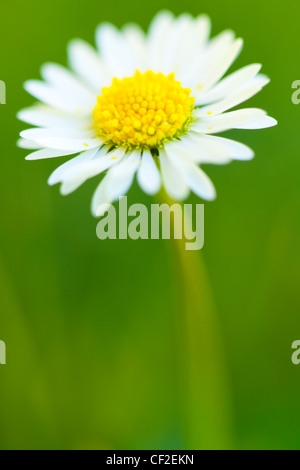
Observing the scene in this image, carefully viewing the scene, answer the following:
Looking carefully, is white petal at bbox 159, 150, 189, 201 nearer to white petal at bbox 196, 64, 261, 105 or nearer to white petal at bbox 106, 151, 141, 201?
white petal at bbox 106, 151, 141, 201

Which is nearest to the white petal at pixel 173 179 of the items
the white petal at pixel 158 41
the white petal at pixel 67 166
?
the white petal at pixel 67 166

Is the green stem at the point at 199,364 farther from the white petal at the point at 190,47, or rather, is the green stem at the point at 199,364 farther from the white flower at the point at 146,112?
the white petal at the point at 190,47

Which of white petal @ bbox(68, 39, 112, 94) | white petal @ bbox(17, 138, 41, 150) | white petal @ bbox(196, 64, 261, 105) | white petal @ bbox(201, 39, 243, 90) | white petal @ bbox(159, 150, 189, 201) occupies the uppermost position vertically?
white petal @ bbox(68, 39, 112, 94)

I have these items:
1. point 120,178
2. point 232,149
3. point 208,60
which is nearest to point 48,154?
point 120,178

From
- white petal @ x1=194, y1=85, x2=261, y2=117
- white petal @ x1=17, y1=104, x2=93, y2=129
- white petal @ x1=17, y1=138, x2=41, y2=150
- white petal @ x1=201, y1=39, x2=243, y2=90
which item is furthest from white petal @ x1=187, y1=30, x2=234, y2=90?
white petal @ x1=17, y1=138, x2=41, y2=150
